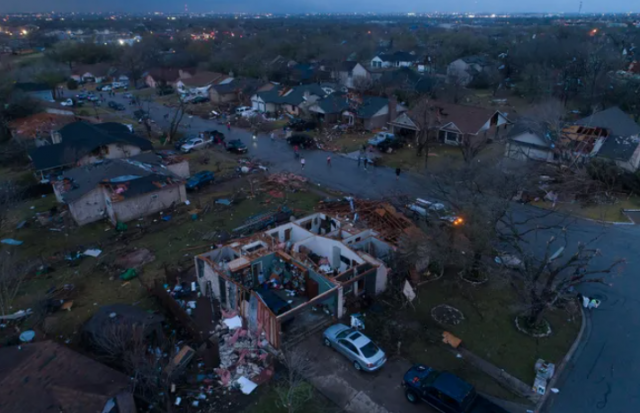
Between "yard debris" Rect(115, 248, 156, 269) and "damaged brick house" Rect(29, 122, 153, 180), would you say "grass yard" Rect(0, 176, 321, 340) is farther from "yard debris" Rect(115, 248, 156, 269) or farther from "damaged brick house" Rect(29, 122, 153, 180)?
"damaged brick house" Rect(29, 122, 153, 180)

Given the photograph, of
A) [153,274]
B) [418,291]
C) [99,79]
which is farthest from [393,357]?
[99,79]

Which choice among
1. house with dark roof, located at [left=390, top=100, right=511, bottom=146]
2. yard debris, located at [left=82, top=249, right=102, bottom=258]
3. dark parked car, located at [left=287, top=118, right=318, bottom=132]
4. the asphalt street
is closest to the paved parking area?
the asphalt street

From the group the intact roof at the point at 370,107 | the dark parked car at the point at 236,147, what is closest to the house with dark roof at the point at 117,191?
the dark parked car at the point at 236,147

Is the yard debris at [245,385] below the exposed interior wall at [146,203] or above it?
below

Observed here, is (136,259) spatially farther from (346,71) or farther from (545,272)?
(346,71)

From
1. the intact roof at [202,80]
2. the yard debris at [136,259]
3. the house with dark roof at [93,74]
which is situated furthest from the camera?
the house with dark roof at [93,74]

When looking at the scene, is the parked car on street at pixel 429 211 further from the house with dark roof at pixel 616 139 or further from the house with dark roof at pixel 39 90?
the house with dark roof at pixel 39 90
